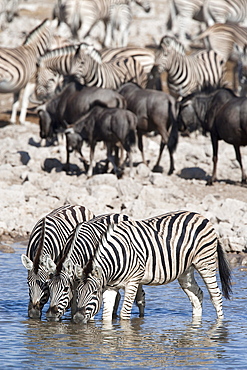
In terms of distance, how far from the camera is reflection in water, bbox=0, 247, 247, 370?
684 cm

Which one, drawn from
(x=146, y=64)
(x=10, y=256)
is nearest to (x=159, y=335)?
(x=10, y=256)

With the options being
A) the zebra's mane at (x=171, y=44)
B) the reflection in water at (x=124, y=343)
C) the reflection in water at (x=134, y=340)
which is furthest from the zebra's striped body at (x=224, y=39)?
the reflection in water at (x=124, y=343)

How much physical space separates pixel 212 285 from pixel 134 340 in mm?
1165

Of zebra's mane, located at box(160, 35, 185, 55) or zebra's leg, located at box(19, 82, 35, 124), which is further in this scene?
zebra's mane, located at box(160, 35, 185, 55)

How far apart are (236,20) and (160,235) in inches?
886

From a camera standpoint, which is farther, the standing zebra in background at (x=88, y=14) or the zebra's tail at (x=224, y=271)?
the standing zebra in background at (x=88, y=14)

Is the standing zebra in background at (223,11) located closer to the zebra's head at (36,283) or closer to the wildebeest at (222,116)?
the wildebeest at (222,116)

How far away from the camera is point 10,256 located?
11195mm

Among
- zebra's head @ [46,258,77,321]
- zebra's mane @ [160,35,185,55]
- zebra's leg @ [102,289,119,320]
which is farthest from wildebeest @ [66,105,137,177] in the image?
zebra's head @ [46,258,77,321]

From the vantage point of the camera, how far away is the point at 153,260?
Result: 7984mm

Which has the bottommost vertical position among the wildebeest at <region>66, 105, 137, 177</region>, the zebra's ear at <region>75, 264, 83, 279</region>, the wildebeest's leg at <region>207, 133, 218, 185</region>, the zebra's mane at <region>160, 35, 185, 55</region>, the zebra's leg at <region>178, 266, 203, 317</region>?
the zebra's leg at <region>178, 266, 203, 317</region>

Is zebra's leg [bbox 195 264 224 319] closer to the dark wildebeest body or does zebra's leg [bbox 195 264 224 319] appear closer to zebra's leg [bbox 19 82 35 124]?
the dark wildebeest body

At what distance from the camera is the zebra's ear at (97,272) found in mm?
7402

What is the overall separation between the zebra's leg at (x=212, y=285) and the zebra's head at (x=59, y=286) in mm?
1434
